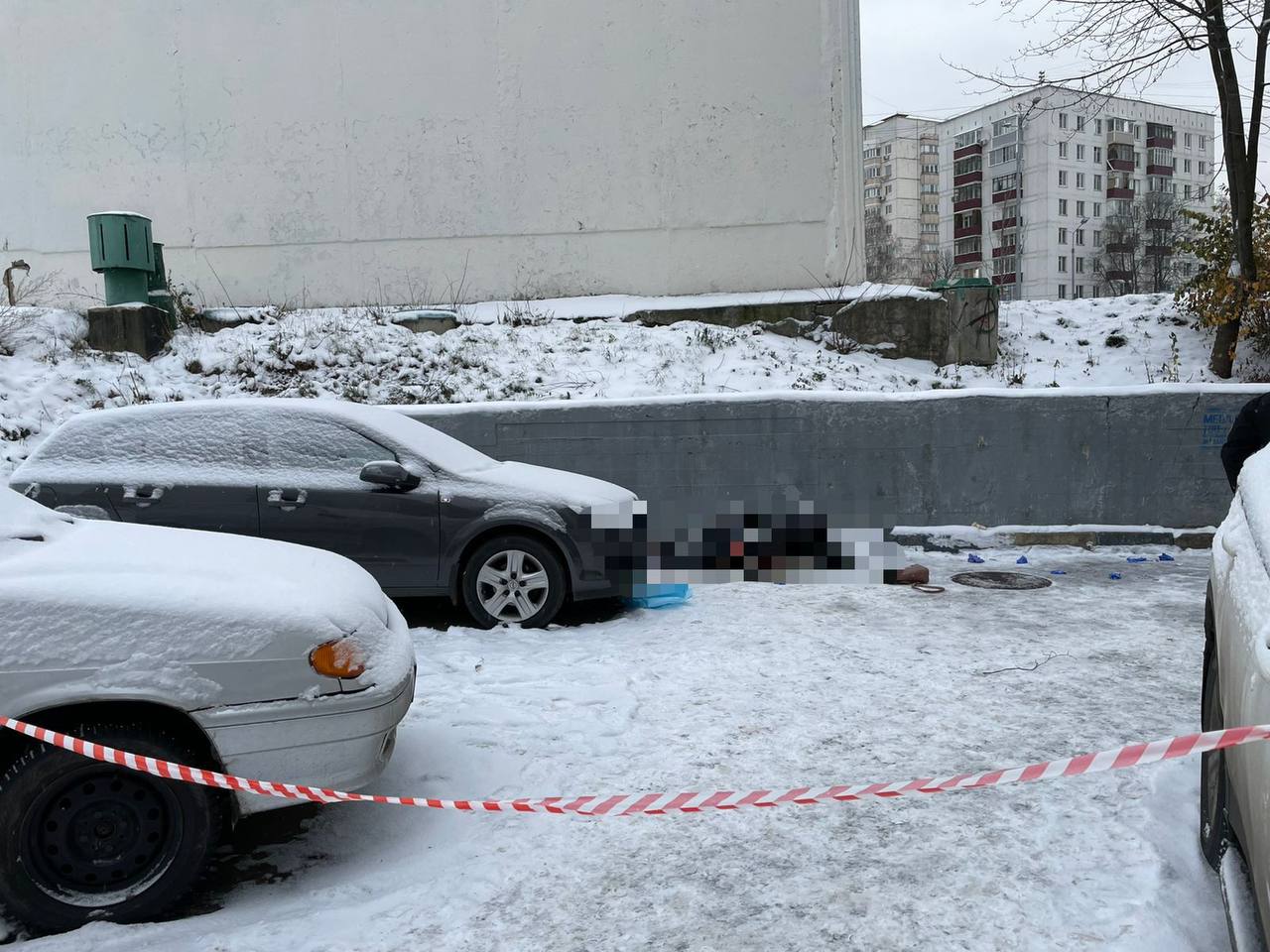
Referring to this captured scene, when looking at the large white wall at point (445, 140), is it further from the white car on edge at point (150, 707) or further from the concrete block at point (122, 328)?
the white car on edge at point (150, 707)

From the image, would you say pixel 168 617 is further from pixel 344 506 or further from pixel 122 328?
pixel 122 328

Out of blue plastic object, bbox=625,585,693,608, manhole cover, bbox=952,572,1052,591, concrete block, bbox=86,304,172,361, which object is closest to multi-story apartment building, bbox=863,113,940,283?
concrete block, bbox=86,304,172,361

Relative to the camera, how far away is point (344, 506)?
254 inches

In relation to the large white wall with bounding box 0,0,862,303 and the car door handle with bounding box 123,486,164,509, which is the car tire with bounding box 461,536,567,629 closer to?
the car door handle with bounding box 123,486,164,509

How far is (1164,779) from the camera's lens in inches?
152

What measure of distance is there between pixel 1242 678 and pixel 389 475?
520 centimetres

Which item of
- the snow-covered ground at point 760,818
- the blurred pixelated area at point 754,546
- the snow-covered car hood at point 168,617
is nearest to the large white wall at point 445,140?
the blurred pixelated area at point 754,546

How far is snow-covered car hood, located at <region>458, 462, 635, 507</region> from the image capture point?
21.6 feet

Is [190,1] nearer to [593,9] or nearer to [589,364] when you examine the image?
[593,9]

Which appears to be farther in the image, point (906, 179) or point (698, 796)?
point (906, 179)

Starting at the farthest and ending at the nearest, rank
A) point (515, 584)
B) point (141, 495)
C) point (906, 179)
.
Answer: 1. point (906, 179)
2. point (515, 584)
3. point (141, 495)

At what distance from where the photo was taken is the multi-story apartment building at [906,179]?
312ft

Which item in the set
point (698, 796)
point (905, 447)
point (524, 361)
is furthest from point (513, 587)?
point (524, 361)

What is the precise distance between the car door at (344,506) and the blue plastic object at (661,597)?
1619mm
